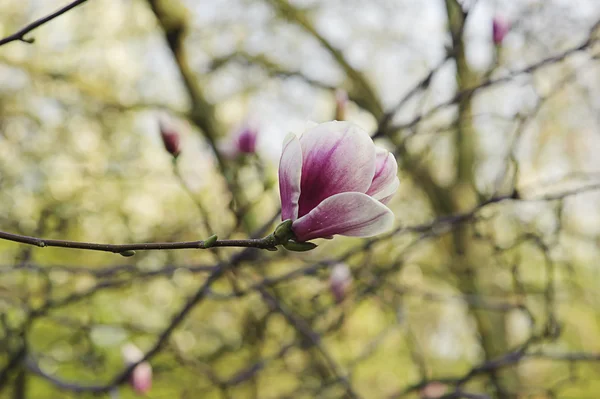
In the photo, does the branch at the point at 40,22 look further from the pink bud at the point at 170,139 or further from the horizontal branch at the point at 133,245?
the pink bud at the point at 170,139

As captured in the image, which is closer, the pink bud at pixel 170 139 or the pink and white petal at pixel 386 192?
the pink and white petal at pixel 386 192

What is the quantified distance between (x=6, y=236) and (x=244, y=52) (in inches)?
140

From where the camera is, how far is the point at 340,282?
1.67 meters

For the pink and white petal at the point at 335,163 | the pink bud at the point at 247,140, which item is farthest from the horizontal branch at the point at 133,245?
the pink bud at the point at 247,140

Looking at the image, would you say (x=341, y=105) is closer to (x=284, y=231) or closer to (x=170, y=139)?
(x=170, y=139)

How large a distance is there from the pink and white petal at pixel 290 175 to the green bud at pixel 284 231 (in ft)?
0.09

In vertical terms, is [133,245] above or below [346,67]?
above

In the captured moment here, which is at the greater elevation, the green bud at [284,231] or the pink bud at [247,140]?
the green bud at [284,231]

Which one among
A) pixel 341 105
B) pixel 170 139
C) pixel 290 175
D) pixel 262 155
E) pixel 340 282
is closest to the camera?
pixel 290 175

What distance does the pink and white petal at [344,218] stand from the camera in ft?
1.69

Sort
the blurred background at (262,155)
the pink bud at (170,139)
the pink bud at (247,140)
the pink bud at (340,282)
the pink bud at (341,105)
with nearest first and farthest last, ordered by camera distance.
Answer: the pink bud at (170,139) → the pink bud at (341,105) → the pink bud at (247,140) → the pink bud at (340,282) → the blurred background at (262,155)

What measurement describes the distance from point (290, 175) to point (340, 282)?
1.15 metres

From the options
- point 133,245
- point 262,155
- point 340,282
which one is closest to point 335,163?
point 133,245

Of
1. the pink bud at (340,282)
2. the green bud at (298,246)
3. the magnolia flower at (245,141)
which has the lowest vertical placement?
the pink bud at (340,282)
